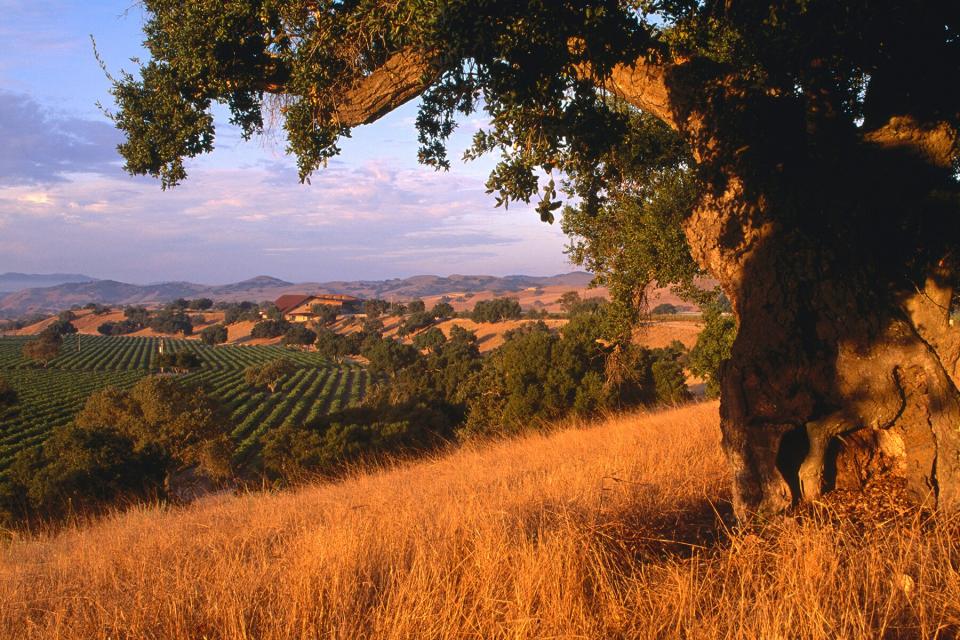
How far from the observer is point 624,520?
→ 404 centimetres

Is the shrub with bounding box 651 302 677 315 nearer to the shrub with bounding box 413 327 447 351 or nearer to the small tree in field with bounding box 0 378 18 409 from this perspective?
the shrub with bounding box 413 327 447 351

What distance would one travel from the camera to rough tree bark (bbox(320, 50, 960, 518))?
4168 mm

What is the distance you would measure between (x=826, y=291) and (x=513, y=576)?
10.5 feet

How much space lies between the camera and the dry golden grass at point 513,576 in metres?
2.61

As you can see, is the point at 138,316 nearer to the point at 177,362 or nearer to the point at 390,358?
the point at 177,362

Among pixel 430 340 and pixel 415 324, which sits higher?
pixel 415 324

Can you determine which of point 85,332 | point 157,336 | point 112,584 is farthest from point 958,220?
point 85,332

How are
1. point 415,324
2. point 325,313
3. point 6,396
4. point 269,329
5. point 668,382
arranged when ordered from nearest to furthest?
point 668,382, point 6,396, point 415,324, point 269,329, point 325,313

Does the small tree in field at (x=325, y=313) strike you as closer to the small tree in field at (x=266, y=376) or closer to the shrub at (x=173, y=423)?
the small tree in field at (x=266, y=376)

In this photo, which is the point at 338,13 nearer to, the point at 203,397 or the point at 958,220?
the point at 958,220

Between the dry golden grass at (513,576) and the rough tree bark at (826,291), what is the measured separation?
642 mm

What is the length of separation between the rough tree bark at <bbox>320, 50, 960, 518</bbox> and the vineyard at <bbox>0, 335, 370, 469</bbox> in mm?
30021

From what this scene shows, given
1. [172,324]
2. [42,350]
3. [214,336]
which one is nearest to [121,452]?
[42,350]

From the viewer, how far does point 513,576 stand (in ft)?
9.93
